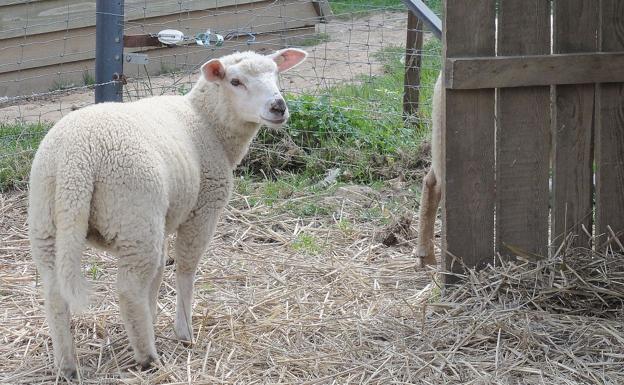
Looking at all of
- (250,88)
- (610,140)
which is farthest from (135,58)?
(610,140)

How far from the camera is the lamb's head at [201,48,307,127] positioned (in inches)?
185

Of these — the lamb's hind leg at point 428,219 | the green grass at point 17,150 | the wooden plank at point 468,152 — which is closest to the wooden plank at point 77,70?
the green grass at point 17,150

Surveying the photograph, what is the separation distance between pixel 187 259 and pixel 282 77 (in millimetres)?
5683

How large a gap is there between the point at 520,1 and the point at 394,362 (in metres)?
1.82

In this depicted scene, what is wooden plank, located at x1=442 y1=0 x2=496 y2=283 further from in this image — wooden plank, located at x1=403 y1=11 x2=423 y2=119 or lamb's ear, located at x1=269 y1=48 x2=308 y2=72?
wooden plank, located at x1=403 y1=11 x2=423 y2=119

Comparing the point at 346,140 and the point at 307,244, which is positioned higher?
the point at 346,140

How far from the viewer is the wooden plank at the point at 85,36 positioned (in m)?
10.1

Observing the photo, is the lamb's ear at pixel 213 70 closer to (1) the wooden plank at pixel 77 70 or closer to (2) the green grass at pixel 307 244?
(2) the green grass at pixel 307 244

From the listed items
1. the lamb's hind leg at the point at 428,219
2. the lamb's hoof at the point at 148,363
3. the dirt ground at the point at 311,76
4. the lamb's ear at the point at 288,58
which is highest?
the lamb's ear at the point at 288,58

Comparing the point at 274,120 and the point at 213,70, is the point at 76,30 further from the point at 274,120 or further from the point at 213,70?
the point at 274,120

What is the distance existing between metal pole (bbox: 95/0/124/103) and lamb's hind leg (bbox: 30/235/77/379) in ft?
8.80

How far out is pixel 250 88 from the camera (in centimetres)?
A: 475

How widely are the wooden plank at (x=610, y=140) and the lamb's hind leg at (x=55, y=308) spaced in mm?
2634

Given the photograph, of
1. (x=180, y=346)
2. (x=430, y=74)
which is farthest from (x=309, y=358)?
(x=430, y=74)
